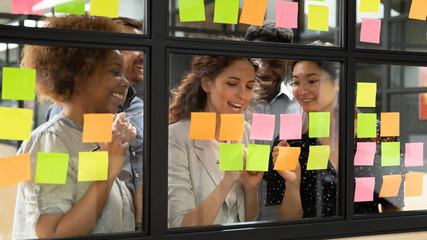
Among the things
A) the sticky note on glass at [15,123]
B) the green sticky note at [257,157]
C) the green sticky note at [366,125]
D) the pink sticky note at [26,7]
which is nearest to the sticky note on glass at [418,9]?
the green sticky note at [366,125]

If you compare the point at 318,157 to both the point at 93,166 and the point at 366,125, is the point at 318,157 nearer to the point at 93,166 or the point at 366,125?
the point at 366,125

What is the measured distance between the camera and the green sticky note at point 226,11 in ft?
6.89

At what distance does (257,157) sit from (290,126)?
230 millimetres

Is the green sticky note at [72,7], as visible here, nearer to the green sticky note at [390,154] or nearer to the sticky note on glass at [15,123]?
the sticky note on glass at [15,123]

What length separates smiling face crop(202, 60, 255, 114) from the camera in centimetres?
215

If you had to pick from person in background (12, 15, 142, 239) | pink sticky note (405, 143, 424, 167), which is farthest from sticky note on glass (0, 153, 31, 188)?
pink sticky note (405, 143, 424, 167)

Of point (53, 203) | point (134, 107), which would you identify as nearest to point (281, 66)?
point (134, 107)

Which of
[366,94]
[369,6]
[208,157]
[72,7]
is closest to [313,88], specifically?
[366,94]

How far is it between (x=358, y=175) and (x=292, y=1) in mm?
957

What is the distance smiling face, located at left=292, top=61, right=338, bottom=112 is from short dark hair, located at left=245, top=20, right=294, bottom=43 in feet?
0.51

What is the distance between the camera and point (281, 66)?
7.30 ft

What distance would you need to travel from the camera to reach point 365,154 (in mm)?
2412

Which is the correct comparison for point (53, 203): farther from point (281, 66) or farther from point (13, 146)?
point (281, 66)

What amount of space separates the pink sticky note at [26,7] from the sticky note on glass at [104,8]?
20 centimetres
